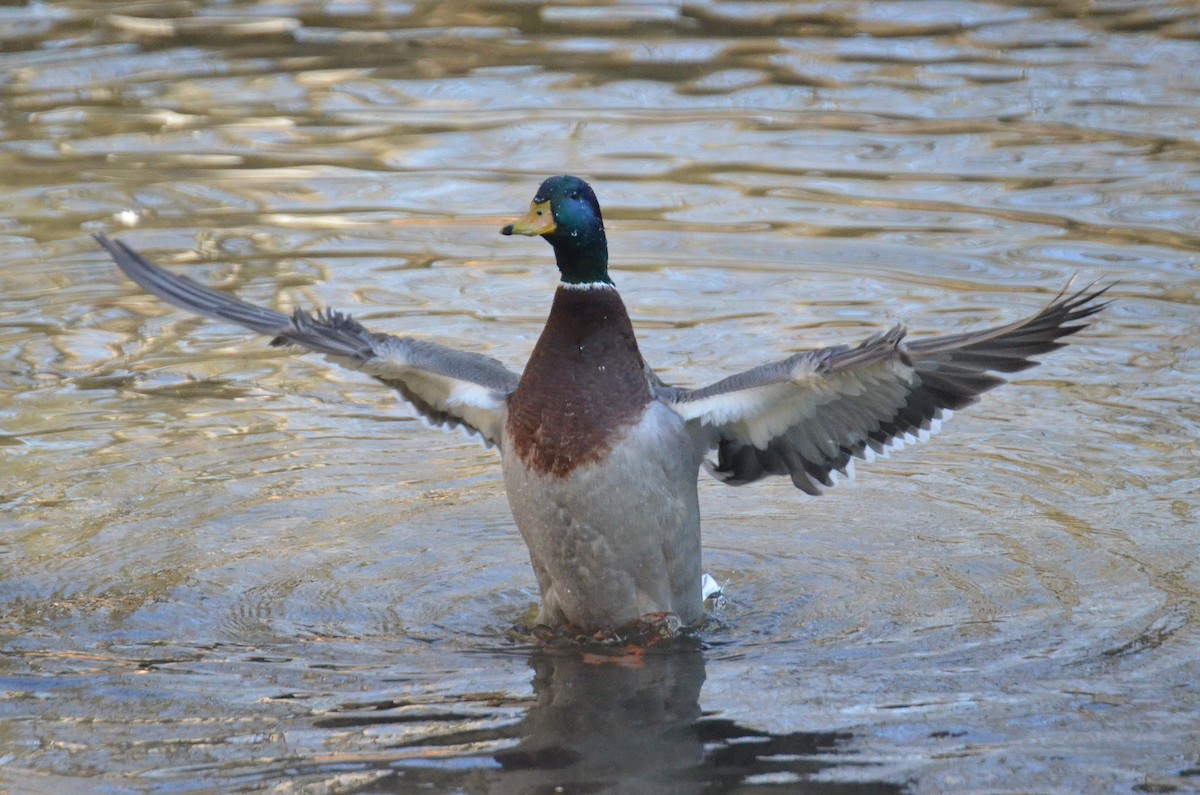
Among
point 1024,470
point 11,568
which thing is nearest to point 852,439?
point 1024,470

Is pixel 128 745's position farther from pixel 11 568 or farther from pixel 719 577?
pixel 719 577

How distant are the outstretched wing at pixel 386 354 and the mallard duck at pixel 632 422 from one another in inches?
0.5

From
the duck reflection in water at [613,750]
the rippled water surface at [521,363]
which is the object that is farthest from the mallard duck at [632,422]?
the duck reflection in water at [613,750]

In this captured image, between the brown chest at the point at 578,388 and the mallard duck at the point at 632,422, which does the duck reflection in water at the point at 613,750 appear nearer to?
the mallard duck at the point at 632,422

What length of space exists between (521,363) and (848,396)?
3.11 m

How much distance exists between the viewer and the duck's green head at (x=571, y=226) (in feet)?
19.9

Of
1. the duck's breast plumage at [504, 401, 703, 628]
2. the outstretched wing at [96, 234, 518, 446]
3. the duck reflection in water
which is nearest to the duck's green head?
the duck's breast plumage at [504, 401, 703, 628]

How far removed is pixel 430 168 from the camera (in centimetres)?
1229

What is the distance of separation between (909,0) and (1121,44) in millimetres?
2255

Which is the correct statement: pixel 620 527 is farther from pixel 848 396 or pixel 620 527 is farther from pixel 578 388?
pixel 848 396

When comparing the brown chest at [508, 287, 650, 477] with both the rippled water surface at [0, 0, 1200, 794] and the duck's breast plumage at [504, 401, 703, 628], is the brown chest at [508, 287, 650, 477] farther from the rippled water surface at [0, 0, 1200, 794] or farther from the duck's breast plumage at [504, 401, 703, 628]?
the rippled water surface at [0, 0, 1200, 794]

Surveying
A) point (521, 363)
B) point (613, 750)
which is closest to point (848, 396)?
point (613, 750)

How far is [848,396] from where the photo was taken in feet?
19.9

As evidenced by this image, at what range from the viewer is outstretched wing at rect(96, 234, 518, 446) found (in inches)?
256
